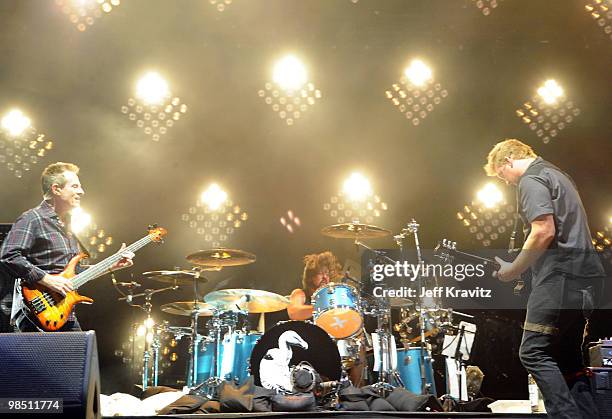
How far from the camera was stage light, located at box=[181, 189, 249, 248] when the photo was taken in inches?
235

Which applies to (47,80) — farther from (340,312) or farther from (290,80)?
(340,312)

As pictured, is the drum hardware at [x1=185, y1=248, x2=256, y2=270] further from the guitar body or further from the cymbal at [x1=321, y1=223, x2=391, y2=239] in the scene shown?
the guitar body

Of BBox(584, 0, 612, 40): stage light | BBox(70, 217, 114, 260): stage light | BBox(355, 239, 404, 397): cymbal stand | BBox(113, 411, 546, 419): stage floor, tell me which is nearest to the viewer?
BBox(113, 411, 546, 419): stage floor

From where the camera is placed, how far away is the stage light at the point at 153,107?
589 centimetres

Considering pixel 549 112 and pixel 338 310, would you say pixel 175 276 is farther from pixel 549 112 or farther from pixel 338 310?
pixel 549 112

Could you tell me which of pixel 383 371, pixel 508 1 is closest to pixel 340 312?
pixel 383 371

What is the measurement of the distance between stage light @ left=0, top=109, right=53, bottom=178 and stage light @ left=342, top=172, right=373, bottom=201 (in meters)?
2.80

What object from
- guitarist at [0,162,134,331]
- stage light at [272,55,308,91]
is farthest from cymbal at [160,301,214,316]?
stage light at [272,55,308,91]

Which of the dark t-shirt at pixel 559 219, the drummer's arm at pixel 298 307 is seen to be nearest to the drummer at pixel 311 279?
the drummer's arm at pixel 298 307

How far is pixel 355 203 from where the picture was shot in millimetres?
6117

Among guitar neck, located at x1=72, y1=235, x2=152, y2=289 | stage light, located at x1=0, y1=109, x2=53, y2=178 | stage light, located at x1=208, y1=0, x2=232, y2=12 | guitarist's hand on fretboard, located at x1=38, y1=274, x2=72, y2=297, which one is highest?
stage light, located at x1=208, y1=0, x2=232, y2=12

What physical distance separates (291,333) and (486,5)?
147 inches

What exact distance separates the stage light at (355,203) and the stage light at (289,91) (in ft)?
2.79

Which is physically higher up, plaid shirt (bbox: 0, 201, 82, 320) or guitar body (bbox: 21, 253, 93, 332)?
plaid shirt (bbox: 0, 201, 82, 320)
